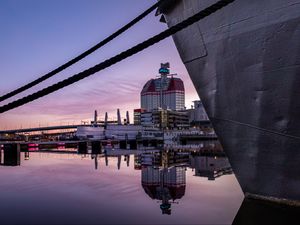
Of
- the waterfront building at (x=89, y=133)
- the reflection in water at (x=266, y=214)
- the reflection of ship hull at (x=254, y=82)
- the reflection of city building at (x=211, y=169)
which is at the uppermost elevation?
the reflection of ship hull at (x=254, y=82)

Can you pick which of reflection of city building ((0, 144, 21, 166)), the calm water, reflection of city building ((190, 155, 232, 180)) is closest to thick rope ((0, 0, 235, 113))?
the calm water

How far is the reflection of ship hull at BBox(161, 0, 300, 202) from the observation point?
15.6 feet

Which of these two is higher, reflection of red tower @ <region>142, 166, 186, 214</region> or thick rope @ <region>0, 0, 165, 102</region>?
thick rope @ <region>0, 0, 165, 102</region>

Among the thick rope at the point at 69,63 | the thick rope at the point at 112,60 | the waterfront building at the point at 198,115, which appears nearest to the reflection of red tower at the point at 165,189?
the thick rope at the point at 69,63

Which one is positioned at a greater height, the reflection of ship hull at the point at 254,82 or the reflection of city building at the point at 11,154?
the reflection of ship hull at the point at 254,82

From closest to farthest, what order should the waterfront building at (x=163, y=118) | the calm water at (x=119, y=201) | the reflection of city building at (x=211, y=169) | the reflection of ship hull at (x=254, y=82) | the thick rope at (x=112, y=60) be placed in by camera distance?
the thick rope at (x=112, y=60)
the reflection of ship hull at (x=254, y=82)
the calm water at (x=119, y=201)
the reflection of city building at (x=211, y=169)
the waterfront building at (x=163, y=118)

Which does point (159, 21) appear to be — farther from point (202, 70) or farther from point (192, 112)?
point (192, 112)

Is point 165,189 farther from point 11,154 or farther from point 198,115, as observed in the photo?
point 198,115

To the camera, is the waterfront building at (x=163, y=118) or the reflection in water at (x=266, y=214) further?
the waterfront building at (x=163, y=118)

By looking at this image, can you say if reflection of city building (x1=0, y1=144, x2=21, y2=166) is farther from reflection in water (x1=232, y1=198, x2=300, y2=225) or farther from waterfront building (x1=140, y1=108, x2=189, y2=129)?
waterfront building (x1=140, y1=108, x2=189, y2=129)

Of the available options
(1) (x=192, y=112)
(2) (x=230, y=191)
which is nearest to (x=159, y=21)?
(2) (x=230, y=191)

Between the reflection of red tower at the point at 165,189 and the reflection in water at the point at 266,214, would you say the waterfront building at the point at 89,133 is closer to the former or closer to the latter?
the reflection of red tower at the point at 165,189

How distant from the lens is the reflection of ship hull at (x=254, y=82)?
15.6ft

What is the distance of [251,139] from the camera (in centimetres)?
540
